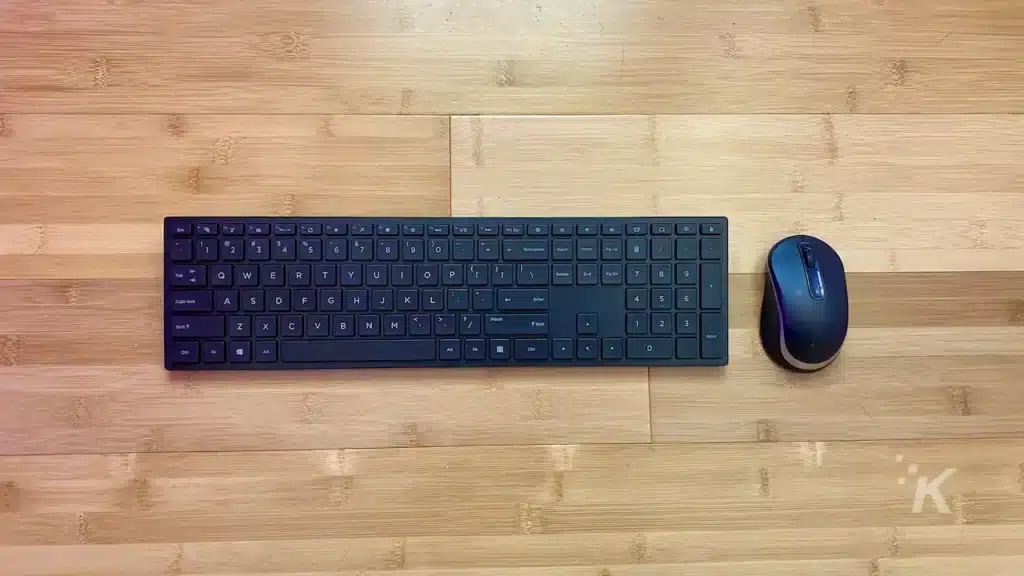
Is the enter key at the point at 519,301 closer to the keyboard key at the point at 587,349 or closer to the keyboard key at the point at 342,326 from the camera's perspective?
the keyboard key at the point at 587,349

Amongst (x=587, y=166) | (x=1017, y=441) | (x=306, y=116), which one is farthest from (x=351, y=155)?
(x=1017, y=441)

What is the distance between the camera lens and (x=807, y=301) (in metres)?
0.76

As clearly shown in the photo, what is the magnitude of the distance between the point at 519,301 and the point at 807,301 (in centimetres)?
34

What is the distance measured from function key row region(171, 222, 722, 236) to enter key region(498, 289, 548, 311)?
73mm

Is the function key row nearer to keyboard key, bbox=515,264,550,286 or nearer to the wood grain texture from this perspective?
keyboard key, bbox=515,264,550,286

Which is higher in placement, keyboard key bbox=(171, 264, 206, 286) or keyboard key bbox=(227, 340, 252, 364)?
keyboard key bbox=(171, 264, 206, 286)

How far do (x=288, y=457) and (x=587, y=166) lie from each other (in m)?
0.53

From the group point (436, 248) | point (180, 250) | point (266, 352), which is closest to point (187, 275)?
point (180, 250)

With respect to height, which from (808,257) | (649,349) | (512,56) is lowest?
(649,349)

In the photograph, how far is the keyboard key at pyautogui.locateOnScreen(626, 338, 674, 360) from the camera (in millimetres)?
800

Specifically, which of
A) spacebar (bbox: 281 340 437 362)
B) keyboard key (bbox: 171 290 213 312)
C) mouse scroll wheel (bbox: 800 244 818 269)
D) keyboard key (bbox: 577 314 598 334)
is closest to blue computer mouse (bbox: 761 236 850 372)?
mouse scroll wheel (bbox: 800 244 818 269)

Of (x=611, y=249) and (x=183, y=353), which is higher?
(x=611, y=249)

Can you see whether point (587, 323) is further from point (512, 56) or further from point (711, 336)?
point (512, 56)

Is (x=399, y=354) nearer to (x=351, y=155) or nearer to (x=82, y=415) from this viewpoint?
(x=351, y=155)
